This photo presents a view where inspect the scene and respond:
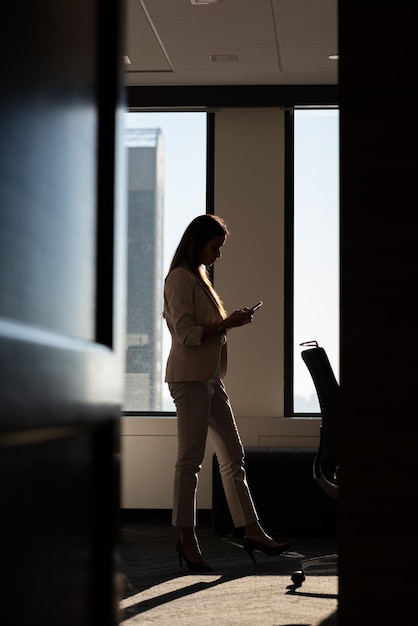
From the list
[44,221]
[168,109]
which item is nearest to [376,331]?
[44,221]

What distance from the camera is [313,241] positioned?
21.3 ft

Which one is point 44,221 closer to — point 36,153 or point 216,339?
point 36,153

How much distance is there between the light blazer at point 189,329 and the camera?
4133 millimetres

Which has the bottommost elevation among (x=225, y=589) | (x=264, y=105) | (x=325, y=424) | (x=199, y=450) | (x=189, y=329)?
(x=225, y=589)

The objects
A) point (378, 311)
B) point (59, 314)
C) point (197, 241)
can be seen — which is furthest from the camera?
point (197, 241)

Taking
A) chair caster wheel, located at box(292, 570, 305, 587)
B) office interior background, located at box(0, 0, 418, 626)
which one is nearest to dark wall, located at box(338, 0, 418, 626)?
office interior background, located at box(0, 0, 418, 626)

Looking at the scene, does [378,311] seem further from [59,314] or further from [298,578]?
[298,578]

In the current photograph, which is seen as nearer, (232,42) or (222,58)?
(232,42)

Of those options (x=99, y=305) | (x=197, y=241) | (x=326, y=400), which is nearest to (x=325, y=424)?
(x=326, y=400)

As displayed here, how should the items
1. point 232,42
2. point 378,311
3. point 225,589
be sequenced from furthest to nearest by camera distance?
point 232,42
point 225,589
point 378,311

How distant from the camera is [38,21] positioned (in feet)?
2.53

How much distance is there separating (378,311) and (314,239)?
15.8 feet

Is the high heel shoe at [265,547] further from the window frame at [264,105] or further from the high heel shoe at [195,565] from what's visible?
the window frame at [264,105]

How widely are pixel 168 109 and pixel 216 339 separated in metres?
2.77
